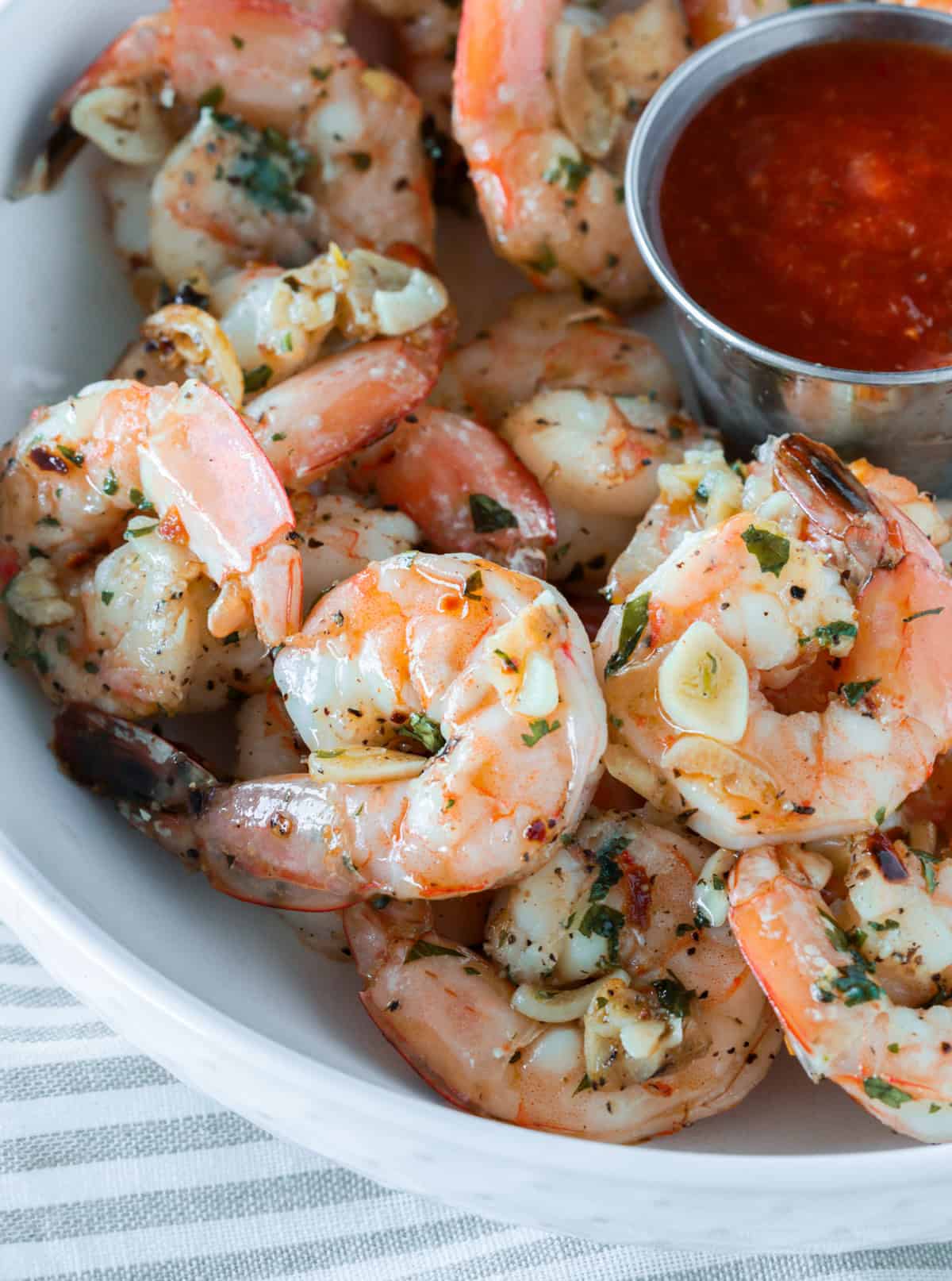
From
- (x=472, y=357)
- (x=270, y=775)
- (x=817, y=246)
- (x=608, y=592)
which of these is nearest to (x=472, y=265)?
(x=472, y=357)

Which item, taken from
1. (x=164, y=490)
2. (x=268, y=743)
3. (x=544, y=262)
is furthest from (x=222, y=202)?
(x=268, y=743)

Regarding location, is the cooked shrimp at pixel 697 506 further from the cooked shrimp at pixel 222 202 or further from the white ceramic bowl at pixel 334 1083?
the cooked shrimp at pixel 222 202

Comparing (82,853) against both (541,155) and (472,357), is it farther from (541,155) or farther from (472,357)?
(541,155)

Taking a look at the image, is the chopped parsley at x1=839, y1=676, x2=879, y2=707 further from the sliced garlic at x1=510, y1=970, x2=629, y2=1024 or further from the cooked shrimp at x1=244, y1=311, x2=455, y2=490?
the cooked shrimp at x1=244, y1=311, x2=455, y2=490

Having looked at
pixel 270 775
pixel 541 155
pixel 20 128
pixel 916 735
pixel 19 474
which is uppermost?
pixel 20 128

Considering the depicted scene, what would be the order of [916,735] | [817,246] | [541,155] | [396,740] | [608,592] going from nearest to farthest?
[916,735] → [396,740] → [608,592] → [817,246] → [541,155]
